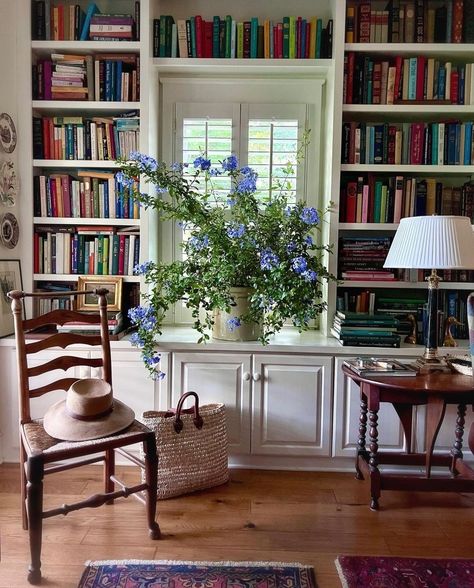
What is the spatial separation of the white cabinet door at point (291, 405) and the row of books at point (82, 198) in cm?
115

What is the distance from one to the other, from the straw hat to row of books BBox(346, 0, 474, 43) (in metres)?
2.21

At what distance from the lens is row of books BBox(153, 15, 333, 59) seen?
259cm

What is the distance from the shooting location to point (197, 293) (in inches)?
91.3

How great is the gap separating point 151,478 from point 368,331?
1247 mm

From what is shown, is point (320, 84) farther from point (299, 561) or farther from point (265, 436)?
point (299, 561)

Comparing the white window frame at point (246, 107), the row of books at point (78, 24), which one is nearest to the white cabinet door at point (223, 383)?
the white window frame at point (246, 107)

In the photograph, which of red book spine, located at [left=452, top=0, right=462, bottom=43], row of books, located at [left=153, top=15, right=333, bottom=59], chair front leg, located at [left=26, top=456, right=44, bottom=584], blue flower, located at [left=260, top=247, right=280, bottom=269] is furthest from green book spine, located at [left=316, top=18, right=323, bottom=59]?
chair front leg, located at [left=26, top=456, right=44, bottom=584]

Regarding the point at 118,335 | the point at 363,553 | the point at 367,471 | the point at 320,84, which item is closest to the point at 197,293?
the point at 118,335

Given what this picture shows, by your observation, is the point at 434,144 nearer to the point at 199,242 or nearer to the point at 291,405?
the point at 199,242

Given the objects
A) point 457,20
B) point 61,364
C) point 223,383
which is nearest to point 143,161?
point 61,364

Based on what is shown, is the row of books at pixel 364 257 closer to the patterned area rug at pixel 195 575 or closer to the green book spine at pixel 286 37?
the green book spine at pixel 286 37

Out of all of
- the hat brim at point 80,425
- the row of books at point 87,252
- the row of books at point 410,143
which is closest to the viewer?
the hat brim at point 80,425

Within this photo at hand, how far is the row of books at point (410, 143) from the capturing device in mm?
2553

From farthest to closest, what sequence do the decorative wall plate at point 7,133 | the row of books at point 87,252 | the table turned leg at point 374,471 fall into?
the row of books at point 87,252
the decorative wall plate at point 7,133
the table turned leg at point 374,471
